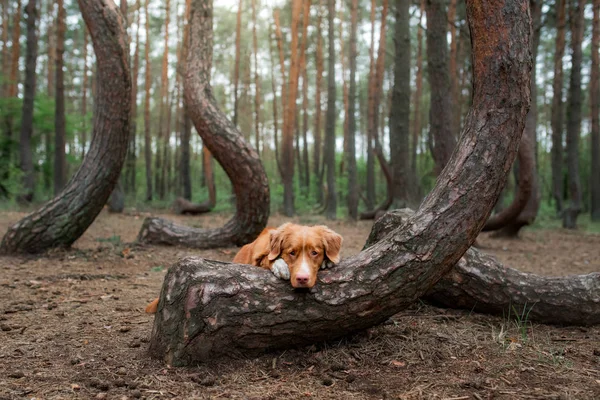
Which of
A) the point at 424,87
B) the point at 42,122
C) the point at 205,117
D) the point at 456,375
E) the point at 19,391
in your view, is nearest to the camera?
the point at 19,391

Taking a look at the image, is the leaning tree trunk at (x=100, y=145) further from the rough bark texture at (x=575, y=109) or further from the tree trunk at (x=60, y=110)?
the rough bark texture at (x=575, y=109)

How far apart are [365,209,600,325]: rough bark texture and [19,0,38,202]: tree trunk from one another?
15158 millimetres

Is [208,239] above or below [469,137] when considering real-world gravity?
below

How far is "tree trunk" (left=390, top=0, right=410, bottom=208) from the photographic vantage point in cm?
1368

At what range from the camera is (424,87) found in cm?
3175

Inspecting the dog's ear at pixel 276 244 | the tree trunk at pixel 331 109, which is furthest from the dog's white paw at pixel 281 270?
the tree trunk at pixel 331 109

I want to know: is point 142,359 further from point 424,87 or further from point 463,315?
point 424,87

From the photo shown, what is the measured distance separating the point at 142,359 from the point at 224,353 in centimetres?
63

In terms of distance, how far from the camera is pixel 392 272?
3.41 meters

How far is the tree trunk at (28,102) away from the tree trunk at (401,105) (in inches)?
452

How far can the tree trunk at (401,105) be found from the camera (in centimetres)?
1368

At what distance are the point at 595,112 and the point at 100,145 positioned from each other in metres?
16.3

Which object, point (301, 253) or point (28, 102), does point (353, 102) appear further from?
point (301, 253)

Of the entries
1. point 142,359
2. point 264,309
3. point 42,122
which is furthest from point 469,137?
point 42,122
